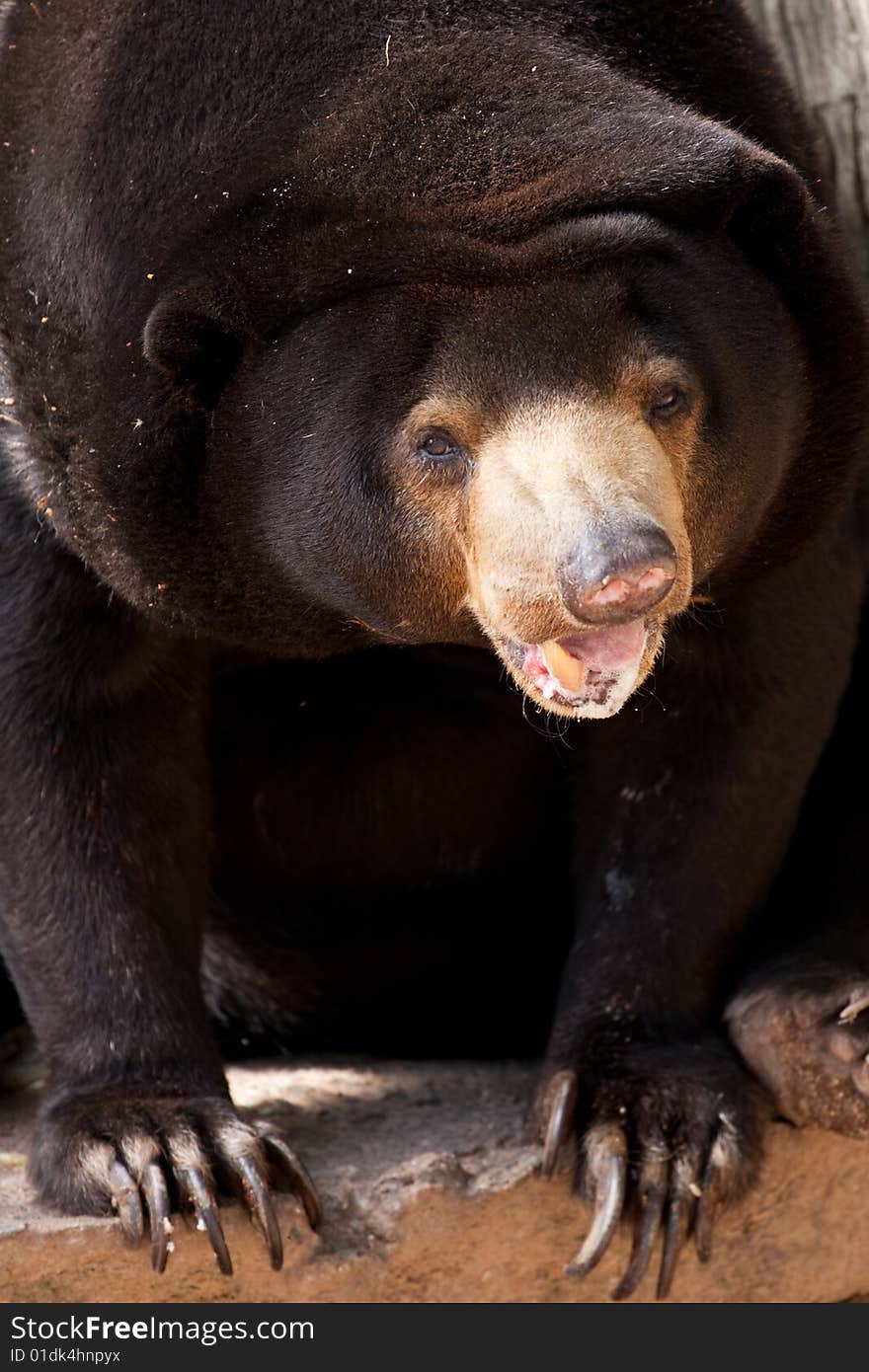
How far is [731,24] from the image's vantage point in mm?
5496

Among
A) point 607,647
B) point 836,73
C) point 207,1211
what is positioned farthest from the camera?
point 836,73

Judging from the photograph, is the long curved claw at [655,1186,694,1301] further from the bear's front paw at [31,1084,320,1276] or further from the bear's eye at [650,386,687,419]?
the bear's eye at [650,386,687,419]

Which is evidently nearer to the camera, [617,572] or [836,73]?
[617,572]

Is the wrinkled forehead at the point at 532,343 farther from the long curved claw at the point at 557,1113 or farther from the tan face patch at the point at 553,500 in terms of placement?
the long curved claw at the point at 557,1113

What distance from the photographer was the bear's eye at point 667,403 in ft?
15.6

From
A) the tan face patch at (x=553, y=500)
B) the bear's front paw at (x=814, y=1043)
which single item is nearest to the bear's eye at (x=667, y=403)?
the tan face patch at (x=553, y=500)

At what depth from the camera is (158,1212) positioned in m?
5.24

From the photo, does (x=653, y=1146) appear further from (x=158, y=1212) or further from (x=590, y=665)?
(x=590, y=665)

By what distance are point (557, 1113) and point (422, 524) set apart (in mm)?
1626

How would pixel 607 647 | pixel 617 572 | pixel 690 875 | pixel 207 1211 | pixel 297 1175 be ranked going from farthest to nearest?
pixel 690 875
pixel 297 1175
pixel 207 1211
pixel 607 647
pixel 617 572

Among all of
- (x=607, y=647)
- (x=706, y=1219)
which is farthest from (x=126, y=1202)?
(x=607, y=647)

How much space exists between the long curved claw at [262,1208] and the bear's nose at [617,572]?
1.67 m

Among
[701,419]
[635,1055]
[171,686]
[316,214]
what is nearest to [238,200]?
[316,214]

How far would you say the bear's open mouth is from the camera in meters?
4.58
